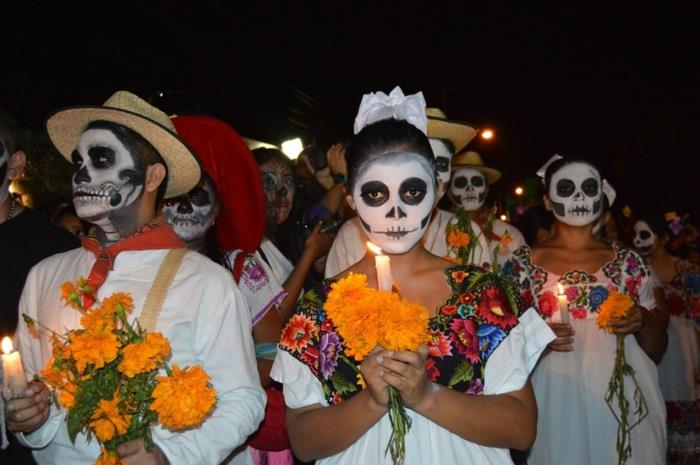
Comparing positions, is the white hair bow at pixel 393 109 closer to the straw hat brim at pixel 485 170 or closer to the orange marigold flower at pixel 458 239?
the orange marigold flower at pixel 458 239

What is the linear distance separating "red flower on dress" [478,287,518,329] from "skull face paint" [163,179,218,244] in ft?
6.00

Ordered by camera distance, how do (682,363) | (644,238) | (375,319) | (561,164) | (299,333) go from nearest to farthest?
(375,319), (299,333), (561,164), (682,363), (644,238)

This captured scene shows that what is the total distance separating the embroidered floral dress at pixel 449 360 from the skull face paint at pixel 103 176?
3.08 feet

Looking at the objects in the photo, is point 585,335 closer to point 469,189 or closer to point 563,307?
point 563,307

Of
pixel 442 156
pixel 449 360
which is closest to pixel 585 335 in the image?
pixel 442 156

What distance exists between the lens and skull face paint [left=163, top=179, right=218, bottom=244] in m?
4.31

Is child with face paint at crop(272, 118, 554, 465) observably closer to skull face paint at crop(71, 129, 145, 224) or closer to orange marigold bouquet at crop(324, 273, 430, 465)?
orange marigold bouquet at crop(324, 273, 430, 465)

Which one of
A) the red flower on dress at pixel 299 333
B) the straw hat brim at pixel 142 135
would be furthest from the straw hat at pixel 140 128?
the red flower on dress at pixel 299 333

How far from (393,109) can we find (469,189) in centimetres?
513

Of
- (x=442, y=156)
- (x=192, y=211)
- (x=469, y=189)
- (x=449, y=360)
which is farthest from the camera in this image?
(x=469, y=189)

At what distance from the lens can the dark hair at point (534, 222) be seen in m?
9.12

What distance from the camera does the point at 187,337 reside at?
3191 mm

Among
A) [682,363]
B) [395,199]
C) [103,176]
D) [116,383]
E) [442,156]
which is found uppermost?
[442,156]

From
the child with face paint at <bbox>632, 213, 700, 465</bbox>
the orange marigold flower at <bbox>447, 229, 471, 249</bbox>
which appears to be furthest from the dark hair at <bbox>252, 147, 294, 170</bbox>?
the child with face paint at <bbox>632, 213, 700, 465</bbox>
